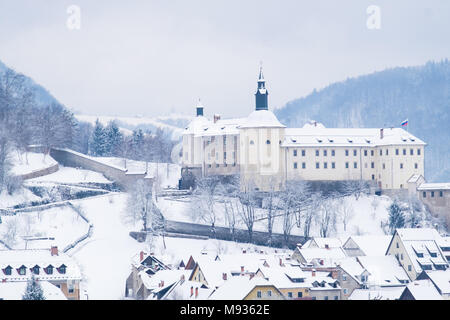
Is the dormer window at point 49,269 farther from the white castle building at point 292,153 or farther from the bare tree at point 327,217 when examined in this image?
the white castle building at point 292,153

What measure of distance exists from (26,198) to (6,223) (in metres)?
4.99

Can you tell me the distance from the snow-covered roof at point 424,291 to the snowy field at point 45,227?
18061 millimetres

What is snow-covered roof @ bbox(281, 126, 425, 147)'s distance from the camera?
5512cm

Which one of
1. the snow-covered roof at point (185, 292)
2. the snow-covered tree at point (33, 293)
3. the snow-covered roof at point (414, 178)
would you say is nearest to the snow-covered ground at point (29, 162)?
the snow-covered roof at point (414, 178)

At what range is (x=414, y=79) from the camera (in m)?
58.6

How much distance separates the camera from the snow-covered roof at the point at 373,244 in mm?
41656

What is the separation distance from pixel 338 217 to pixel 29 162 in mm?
18892

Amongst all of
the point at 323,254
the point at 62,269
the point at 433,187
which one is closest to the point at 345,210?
the point at 433,187

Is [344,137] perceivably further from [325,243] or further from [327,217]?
[325,243]

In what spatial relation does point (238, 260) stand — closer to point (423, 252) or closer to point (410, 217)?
point (423, 252)

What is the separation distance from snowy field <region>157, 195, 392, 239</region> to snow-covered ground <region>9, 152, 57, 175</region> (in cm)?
765

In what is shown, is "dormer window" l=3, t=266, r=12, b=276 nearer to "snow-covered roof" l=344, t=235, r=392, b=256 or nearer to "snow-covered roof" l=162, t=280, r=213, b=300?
"snow-covered roof" l=162, t=280, r=213, b=300
